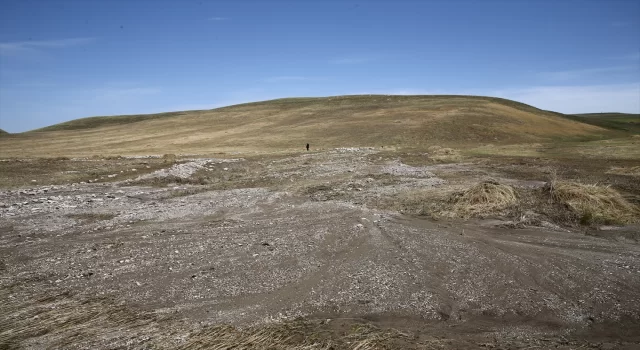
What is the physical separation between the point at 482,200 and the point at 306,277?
25.5ft

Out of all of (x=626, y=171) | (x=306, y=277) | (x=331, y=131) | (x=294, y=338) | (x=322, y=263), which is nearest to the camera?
(x=294, y=338)

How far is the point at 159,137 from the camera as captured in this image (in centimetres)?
5653

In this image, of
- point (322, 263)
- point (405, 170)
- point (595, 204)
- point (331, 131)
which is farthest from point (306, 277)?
point (331, 131)

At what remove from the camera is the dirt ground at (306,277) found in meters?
6.47

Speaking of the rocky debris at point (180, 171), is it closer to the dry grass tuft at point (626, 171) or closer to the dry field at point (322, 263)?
the dry field at point (322, 263)

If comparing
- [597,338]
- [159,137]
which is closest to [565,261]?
[597,338]

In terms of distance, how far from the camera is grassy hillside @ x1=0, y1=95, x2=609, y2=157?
4384cm

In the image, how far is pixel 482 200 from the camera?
1388 centimetres

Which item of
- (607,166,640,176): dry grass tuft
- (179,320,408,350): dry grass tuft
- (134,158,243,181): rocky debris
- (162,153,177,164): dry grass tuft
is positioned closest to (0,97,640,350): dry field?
(179,320,408,350): dry grass tuft

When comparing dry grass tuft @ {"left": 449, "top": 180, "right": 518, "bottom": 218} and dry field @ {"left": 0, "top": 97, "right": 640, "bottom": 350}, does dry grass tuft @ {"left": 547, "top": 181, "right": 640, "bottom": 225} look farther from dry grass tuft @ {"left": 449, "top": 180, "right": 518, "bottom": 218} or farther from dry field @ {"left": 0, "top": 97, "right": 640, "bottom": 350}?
dry grass tuft @ {"left": 449, "top": 180, "right": 518, "bottom": 218}

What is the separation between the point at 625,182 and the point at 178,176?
785 inches

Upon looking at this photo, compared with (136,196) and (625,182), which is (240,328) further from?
(625,182)

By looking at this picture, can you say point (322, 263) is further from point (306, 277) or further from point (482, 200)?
point (482, 200)

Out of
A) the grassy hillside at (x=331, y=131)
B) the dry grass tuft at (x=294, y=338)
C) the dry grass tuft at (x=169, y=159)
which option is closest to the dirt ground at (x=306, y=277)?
the dry grass tuft at (x=294, y=338)
